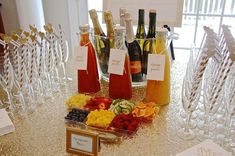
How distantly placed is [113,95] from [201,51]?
40 centimetres

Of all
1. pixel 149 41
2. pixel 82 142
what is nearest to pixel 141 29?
pixel 149 41

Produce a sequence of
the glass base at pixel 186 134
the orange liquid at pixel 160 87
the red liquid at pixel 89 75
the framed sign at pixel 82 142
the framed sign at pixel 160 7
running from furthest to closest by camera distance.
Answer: the framed sign at pixel 160 7 < the red liquid at pixel 89 75 < the orange liquid at pixel 160 87 < the glass base at pixel 186 134 < the framed sign at pixel 82 142

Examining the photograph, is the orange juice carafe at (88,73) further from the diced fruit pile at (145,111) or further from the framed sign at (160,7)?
the framed sign at (160,7)

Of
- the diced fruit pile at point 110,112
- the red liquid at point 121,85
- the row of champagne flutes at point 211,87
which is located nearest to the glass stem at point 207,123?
the row of champagne flutes at point 211,87

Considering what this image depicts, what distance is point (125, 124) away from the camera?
2.89ft

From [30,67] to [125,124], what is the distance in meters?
0.43

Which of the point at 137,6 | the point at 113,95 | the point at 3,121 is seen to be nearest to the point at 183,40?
the point at 137,6

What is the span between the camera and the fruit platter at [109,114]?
34.2 inches

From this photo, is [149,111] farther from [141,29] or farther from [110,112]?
[141,29]

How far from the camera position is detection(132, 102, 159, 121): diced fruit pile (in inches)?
37.0

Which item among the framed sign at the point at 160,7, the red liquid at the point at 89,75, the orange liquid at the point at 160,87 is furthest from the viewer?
the framed sign at the point at 160,7

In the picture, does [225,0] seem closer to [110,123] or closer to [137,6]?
[137,6]

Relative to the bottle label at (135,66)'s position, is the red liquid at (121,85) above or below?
below

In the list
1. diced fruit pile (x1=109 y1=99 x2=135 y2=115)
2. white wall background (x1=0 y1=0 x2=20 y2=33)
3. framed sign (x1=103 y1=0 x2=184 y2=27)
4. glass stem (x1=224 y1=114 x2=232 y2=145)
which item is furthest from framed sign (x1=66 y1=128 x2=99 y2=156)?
white wall background (x1=0 y1=0 x2=20 y2=33)
